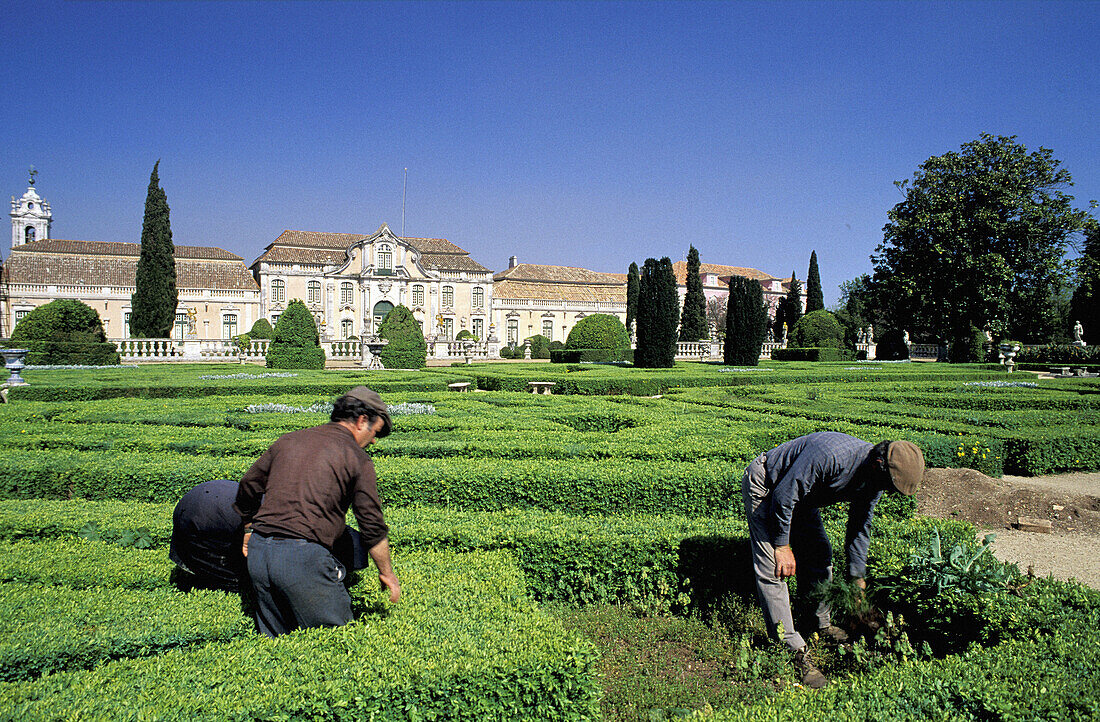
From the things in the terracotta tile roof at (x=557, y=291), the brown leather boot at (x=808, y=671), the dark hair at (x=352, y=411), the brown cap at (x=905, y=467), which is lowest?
the brown leather boot at (x=808, y=671)

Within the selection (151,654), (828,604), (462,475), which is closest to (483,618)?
(151,654)

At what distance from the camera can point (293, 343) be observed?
63.9 ft

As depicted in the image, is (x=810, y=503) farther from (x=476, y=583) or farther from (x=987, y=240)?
(x=987, y=240)

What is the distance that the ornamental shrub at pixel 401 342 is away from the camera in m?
20.5

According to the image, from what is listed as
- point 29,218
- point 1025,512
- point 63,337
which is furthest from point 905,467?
point 29,218

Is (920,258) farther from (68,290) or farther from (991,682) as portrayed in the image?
(68,290)

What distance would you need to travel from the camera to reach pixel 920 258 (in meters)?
29.2

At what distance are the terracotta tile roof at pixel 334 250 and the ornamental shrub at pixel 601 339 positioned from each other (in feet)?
78.4

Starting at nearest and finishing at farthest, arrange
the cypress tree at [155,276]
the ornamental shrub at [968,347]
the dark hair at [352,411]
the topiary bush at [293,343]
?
1. the dark hair at [352,411]
2. the topiary bush at [293,343]
3. the ornamental shrub at [968,347]
4. the cypress tree at [155,276]

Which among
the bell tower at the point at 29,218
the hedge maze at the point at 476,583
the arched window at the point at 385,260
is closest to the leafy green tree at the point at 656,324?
the hedge maze at the point at 476,583

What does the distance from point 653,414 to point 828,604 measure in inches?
218

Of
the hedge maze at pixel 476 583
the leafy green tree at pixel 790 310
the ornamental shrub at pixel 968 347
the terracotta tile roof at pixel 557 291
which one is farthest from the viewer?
the terracotta tile roof at pixel 557 291

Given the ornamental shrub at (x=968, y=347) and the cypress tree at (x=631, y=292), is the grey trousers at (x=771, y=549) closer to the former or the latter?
the ornamental shrub at (x=968, y=347)

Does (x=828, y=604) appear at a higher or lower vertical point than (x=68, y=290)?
lower
